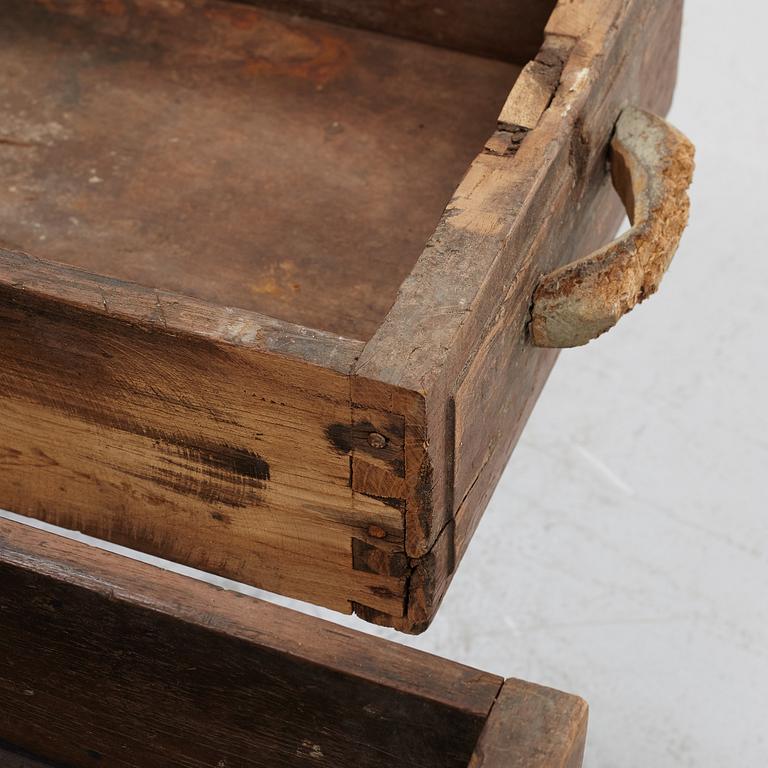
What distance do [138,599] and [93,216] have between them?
62cm

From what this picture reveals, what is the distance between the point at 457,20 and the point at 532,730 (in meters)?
1.15

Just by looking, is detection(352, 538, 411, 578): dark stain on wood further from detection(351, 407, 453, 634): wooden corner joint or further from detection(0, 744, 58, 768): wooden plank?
detection(0, 744, 58, 768): wooden plank

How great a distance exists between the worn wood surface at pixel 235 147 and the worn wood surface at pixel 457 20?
2 centimetres

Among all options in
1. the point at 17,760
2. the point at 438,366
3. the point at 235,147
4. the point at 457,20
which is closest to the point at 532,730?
the point at 438,366

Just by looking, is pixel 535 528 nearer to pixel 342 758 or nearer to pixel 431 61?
pixel 431 61

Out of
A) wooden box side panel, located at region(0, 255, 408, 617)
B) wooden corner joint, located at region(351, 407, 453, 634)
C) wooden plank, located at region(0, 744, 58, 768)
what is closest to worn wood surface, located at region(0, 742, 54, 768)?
wooden plank, located at region(0, 744, 58, 768)

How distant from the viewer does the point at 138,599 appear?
5.26ft

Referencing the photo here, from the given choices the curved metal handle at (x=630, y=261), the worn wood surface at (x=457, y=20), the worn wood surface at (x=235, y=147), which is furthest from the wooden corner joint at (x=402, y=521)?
the worn wood surface at (x=457, y=20)

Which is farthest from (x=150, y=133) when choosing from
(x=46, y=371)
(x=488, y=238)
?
(x=488, y=238)

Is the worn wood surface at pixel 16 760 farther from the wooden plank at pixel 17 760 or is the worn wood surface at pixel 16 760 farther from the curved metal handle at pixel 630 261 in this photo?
the curved metal handle at pixel 630 261

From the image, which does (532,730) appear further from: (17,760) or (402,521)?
(17,760)

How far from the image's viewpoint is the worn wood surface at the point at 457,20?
217cm

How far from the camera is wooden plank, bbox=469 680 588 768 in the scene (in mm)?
1399

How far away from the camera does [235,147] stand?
214cm
